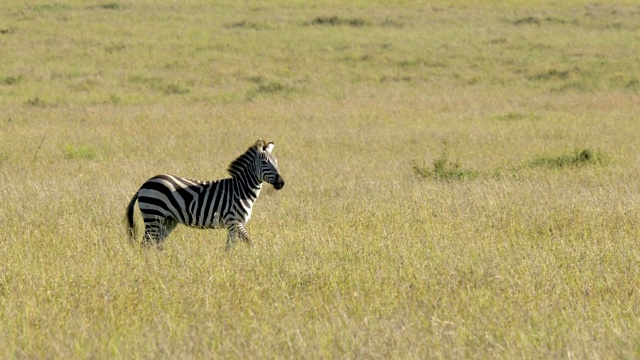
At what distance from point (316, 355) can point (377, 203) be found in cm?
601

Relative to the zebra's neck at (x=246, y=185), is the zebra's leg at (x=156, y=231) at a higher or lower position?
lower

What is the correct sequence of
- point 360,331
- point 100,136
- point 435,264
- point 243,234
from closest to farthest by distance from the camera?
point 360,331 → point 435,264 → point 243,234 → point 100,136

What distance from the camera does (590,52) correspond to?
36.0 meters

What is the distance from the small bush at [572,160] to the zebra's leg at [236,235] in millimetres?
7568

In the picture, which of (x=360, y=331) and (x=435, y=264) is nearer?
(x=360, y=331)

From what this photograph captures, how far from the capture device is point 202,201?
8.56 m

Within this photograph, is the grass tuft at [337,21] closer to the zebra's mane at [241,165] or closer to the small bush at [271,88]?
the small bush at [271,88]

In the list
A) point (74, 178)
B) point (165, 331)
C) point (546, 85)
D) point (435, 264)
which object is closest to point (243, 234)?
point (435, 264)

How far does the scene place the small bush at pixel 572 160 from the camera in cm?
1479

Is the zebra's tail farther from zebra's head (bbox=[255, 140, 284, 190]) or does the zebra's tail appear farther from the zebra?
zebra's head (bbox=[255, 140, 284, 190])

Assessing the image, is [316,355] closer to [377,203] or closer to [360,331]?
[360,331]

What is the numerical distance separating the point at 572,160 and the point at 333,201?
5.19 meters

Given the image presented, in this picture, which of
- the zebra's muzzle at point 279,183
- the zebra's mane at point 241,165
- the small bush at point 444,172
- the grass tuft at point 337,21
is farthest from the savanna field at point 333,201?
the grass tuft at point 337,21

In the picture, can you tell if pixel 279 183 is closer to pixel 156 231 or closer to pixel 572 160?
pixel 156 231
